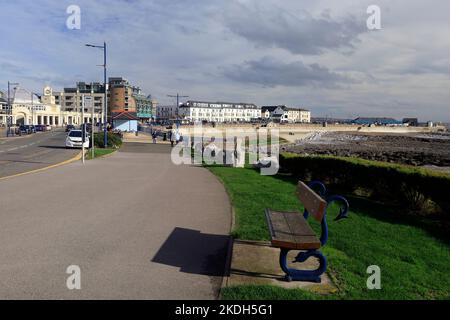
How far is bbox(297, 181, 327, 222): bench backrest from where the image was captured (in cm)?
526

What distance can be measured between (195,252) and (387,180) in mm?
6910

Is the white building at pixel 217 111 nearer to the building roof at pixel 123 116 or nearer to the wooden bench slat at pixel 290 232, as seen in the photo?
the building roof at pixel 123 116

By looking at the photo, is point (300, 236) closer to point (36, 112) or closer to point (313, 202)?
point (313, 202)

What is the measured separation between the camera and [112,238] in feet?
22.1

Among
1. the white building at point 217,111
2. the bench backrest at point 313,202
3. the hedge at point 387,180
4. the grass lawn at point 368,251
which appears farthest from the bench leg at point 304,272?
the white building at point 217,111

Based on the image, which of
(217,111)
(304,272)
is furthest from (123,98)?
(304,272)

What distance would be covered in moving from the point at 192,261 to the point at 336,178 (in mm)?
8611

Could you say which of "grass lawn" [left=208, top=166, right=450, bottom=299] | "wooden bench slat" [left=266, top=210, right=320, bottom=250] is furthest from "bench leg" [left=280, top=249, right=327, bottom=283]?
"grass lawn" [left=208, top=166, right=450, bottom=299]

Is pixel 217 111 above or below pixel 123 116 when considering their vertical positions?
above

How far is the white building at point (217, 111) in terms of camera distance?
16300 centimetres

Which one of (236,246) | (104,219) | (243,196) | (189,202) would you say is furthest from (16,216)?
(243,196)

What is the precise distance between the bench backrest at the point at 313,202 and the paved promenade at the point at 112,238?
1433mm

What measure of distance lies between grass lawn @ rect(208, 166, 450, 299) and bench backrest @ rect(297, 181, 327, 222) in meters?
0.72
